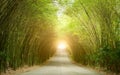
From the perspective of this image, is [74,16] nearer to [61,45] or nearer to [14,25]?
[14,25]

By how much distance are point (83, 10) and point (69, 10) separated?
1.85 m

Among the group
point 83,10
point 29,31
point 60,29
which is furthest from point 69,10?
point 60,29

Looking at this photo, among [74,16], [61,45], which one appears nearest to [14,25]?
[74,16]

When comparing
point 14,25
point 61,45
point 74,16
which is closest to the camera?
point 14,25

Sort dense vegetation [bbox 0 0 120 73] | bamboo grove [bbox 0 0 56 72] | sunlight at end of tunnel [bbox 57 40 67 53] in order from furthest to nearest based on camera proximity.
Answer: sunlight at end of tunnel [bbox 57 40 67 53] → dense vegetation [bbox 0 0 120 73] → bamboo grove [bbox 0 0 56 72]

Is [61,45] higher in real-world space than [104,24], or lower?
higher

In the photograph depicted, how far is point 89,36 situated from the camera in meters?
27.1

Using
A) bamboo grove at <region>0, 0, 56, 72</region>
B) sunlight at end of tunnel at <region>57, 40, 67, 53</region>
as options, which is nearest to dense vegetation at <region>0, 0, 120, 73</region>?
bamboo grove at <region>0, 0, 56, 72</region>

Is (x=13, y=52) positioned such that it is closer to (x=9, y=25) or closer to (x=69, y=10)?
(x=9, y=25)

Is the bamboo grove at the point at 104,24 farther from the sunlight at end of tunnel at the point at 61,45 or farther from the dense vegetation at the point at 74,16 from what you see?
the sunlight at end of tunnel at the point at 61,45

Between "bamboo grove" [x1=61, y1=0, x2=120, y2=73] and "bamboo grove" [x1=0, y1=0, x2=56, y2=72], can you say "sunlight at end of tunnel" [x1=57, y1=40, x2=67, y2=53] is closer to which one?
"bamboo grove" [x1=61, y1=0, x2=120, y2=73]

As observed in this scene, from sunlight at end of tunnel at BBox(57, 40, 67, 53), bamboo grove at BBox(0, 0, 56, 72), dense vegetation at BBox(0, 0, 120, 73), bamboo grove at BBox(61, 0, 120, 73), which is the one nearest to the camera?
bamboo grove at BBox(0, 0, 56, 72)

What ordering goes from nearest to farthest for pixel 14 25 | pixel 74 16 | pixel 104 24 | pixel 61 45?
pixel 14 25
pixel 104 24
pixel 74 16
pixel 61 45

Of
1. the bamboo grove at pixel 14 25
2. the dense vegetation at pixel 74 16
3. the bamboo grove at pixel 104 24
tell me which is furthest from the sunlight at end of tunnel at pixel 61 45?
the bamboo grove at pixel 14 25
